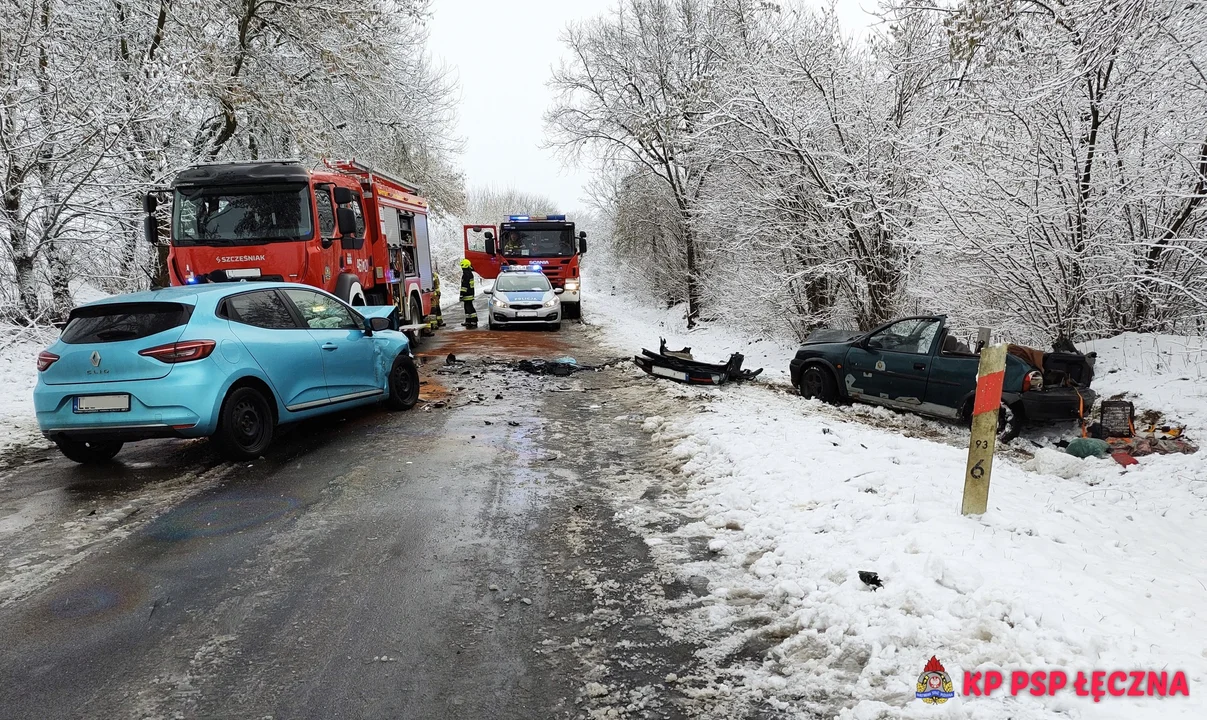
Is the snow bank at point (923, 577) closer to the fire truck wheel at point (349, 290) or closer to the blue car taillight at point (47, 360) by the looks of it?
the blue car taillight at point (47, 360)

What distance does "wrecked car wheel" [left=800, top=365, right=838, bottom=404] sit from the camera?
994 centimetres

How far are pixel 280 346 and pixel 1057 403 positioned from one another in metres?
8.12

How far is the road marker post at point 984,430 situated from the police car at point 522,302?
15133mm

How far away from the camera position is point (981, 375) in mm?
4133

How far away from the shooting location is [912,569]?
3527mm

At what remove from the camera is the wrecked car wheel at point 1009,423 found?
7844mm

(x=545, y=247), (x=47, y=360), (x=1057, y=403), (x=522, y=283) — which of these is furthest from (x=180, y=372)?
(x=545, y=247)

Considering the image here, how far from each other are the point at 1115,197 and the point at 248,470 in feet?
33.1

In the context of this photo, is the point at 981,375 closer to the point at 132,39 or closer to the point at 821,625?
the point at 821,625

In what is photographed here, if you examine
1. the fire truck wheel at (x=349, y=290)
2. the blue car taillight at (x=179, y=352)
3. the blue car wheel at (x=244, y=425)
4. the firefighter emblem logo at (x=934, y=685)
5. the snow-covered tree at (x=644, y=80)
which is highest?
the snow-covered tree at (x=644, y=80)

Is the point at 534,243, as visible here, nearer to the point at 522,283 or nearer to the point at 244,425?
the point at 522,283

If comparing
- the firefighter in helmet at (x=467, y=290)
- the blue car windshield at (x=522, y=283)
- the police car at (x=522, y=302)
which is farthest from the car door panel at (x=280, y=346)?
the firefighter in helmet at (x=467, y=290)

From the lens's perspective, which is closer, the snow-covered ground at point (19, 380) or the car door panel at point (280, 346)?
the car door panel at point (280, 346)

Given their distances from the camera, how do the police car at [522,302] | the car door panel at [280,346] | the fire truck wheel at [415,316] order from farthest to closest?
the police car at [522,302] → the fire truck wheel at [415,316] → the car door panel at [280,346]
